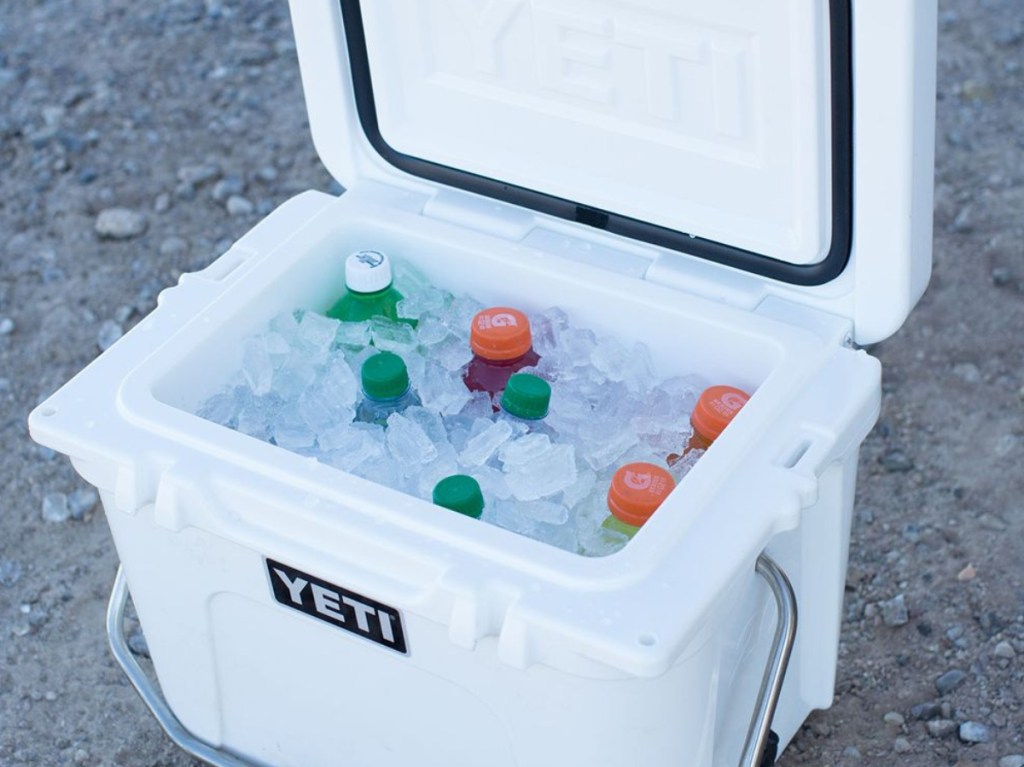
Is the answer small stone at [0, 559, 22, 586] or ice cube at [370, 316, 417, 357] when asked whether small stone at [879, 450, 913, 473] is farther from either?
small stone at [0, 559, 22, 586]

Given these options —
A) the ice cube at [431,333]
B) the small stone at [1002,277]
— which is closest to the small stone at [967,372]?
the small stone at [1002,277]

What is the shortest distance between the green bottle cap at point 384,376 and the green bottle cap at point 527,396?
4.0 inches

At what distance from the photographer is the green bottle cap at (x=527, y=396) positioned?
1343mm

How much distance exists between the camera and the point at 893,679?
174cm

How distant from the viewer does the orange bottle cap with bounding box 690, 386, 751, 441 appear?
131cm

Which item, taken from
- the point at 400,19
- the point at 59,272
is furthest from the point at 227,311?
the point at 59,272

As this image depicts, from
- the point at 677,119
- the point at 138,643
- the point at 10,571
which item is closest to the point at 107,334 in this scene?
the point at 10,571

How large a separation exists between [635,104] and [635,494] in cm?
36

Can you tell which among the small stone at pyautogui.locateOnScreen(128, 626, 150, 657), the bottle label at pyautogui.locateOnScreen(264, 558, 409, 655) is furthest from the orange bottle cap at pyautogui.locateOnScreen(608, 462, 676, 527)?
the small stone at pyautogui.locateOnScreen(128, 626, 150, 657)

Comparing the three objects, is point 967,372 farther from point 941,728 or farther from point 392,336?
point 392,336

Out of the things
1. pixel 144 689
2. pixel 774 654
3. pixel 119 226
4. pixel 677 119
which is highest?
pixel 677 119

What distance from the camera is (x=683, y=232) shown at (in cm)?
140

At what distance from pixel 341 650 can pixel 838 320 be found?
533 mm

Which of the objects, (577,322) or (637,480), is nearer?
(637,480)
